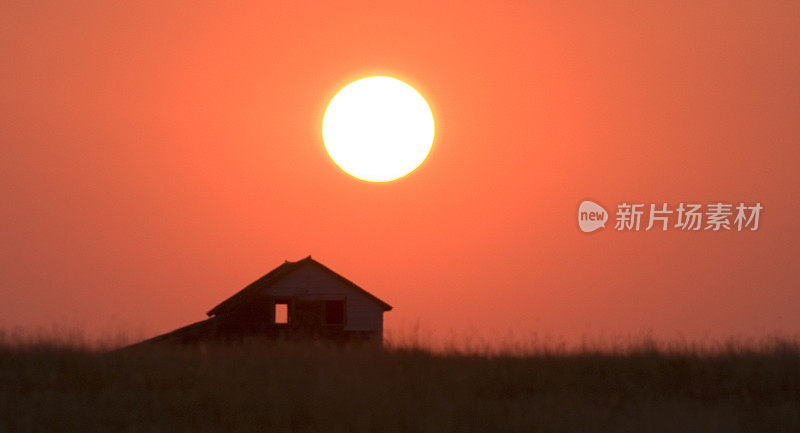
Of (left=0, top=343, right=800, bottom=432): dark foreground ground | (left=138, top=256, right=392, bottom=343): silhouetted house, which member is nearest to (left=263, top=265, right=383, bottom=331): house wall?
(left=138, top=256, right=392, bottom=343): silhouetted house

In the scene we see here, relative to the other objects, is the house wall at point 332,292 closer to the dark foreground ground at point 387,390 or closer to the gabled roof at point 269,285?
the gabled roof at point 269,285

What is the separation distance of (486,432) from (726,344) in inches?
372

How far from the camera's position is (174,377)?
1816cm

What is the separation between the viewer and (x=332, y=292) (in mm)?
38062

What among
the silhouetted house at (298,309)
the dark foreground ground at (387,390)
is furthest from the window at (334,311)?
the dark foreground ground at (387,390)

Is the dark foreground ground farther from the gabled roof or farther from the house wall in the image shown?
the house wall

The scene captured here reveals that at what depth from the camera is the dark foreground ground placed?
15109mm

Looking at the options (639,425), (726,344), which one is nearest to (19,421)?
(639,425)

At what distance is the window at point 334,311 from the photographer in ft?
127

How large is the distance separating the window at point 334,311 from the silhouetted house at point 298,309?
2.4 inches

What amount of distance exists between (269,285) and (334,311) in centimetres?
295

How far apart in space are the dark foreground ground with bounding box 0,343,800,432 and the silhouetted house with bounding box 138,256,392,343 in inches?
593

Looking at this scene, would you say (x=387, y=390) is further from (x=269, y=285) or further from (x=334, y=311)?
(x=334, y=311)

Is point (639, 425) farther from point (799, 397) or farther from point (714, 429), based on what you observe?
point (799, 397)
